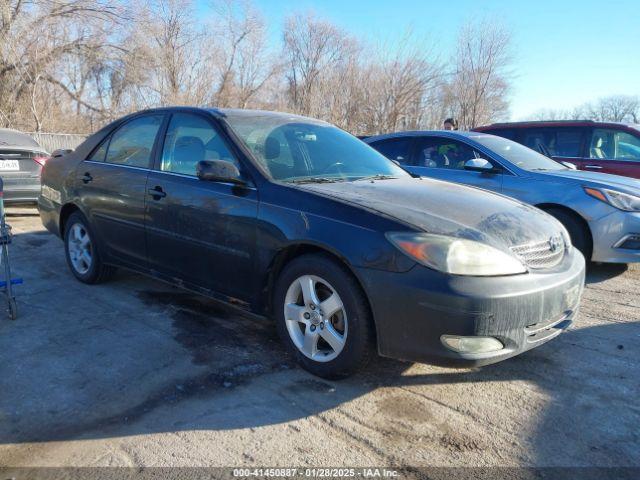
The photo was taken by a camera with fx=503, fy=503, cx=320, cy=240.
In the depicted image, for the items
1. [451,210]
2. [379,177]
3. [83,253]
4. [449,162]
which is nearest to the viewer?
[451,210]

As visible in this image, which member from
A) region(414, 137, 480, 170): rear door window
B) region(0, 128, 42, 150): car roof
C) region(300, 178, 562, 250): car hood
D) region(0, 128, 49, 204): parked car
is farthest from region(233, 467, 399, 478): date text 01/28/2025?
region(0, 128, 42, 150): car roof

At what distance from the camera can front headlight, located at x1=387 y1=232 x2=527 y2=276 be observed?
255 cm

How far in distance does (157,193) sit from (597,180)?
4478mm

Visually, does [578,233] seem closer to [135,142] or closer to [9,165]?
[135,142]

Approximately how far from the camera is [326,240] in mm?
2820

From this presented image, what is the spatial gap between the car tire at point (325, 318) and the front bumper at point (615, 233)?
3450mm

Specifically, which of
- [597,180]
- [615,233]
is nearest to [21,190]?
[597,180]

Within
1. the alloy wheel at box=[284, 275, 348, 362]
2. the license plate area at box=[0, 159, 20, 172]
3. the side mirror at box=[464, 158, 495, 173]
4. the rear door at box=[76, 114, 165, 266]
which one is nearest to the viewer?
the alloy wheel at box=[284, 275, 348, 362]

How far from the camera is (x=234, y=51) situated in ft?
106

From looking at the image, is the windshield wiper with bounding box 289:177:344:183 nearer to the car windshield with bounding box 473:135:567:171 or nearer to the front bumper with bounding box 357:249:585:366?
the front bumper with bounding box 357:249:585:366

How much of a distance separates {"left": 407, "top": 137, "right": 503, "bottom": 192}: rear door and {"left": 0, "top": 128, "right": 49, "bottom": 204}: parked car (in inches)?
230

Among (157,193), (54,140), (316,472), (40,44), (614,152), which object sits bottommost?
(316,472)

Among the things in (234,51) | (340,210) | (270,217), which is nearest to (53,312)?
(270,217)

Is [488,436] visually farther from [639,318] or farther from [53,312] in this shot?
[53,312]
